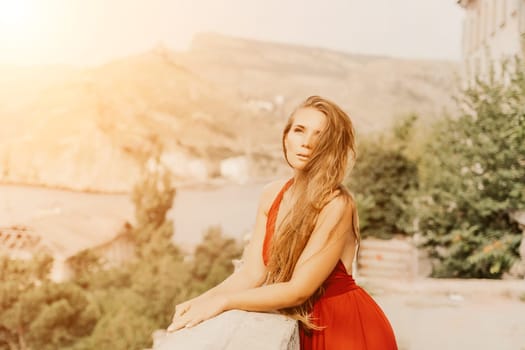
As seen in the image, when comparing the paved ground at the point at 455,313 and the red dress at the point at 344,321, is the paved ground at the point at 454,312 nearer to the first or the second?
Answer: the paved ground at the point at 455,313

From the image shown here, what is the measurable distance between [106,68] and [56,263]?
3842 millimetres

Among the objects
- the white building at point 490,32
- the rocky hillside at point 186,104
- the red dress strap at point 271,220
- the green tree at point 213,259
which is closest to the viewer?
the red dress strap at point 271,220

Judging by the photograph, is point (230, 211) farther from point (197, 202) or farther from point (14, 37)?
point (14, 37)

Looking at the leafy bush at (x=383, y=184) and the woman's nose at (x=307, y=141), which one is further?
the leafy bush at (x=383, y=184)

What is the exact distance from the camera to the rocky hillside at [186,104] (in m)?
10.1

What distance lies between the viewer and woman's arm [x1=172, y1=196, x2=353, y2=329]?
1.22m

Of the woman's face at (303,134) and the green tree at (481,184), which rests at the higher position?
the woman's face at (303,134)

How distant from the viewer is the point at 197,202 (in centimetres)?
1076

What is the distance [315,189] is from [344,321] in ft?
1.08

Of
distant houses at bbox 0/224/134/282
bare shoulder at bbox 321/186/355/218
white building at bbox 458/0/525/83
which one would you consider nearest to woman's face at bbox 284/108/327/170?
bare shoulder at bbox 321/186/355/218

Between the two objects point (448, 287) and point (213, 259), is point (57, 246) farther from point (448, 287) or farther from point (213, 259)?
point (448, 287)

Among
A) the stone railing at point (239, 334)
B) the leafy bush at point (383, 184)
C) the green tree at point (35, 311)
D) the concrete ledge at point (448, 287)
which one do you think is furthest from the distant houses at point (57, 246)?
the stone railing at point (239, 334)

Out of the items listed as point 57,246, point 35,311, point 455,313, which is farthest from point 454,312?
point 57,246

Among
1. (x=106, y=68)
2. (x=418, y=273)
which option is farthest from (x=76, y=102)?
(x=418, y=273)
